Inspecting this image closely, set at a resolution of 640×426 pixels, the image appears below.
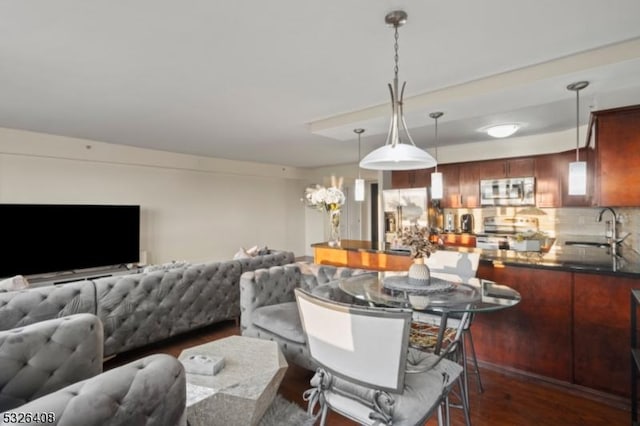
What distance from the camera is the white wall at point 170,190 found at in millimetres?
4590

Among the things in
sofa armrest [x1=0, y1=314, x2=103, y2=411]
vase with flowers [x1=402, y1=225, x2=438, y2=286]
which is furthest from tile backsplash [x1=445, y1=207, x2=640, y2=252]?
sofa armrest [x1=0, y1=314, x2=103, y2=411]

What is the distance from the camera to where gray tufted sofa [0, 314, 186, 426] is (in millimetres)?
876

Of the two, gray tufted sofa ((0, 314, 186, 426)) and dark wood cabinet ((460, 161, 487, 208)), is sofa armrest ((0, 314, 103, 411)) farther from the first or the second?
dark wood cabinet ((460, 161, 487, 208))

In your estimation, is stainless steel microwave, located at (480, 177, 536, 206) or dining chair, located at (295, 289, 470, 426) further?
stainless steel microwave, located at (480, 177, 536, 206)

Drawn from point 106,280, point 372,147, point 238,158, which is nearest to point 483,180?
point 372,147

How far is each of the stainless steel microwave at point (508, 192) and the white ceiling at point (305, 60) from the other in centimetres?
127

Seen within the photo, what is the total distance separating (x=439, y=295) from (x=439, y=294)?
0.08 ft

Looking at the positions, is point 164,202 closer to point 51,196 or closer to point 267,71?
point 51,196

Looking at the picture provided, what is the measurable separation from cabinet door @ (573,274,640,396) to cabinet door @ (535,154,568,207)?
9.21 ft

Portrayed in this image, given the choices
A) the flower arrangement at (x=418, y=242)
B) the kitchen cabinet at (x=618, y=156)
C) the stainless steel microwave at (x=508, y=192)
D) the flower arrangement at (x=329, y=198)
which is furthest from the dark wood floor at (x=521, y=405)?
the stainless steel microwave at (x=508, y=192)

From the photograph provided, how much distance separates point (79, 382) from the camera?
3.49 ft

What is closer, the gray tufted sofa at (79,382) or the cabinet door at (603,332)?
the gray tufted sofa at (79,382)

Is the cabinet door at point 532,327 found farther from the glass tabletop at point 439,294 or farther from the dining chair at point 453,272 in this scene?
the glass tabletop at point 439,294

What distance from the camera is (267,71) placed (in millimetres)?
2539
